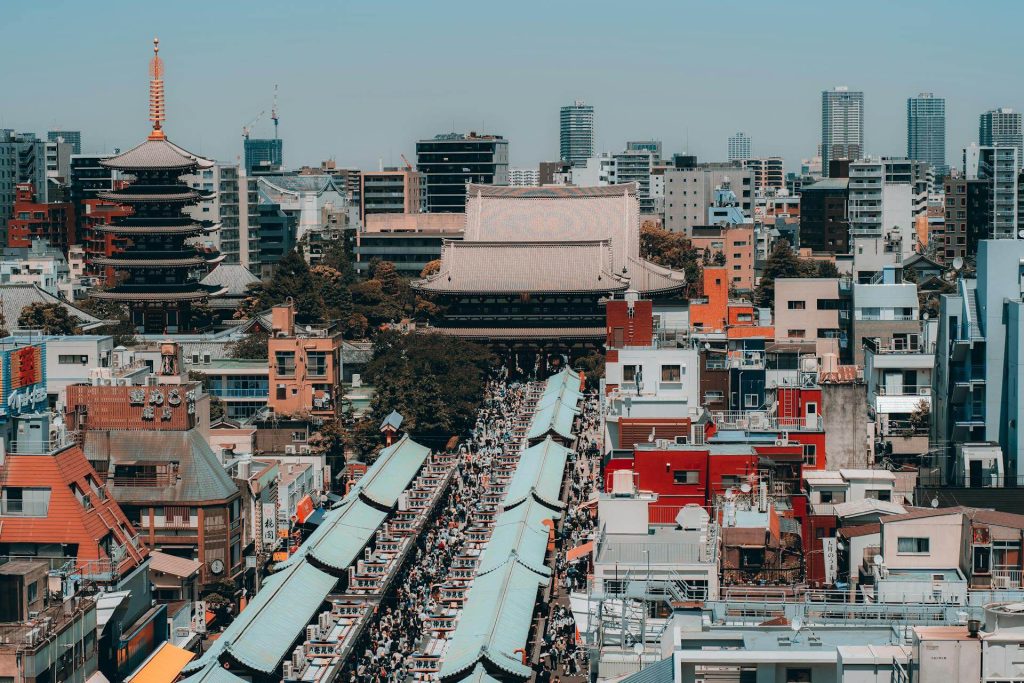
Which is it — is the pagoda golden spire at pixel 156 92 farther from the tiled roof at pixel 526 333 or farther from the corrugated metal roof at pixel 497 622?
the corrugated metal roof at pixel 497 622

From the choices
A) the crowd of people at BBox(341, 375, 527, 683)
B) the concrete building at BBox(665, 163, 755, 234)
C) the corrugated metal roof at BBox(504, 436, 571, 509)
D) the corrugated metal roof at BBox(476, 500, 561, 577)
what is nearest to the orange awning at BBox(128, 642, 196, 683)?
the crowd of people at BBox(341, 375, 527, 683)

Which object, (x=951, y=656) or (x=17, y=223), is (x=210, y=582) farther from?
(x=17, y=223)

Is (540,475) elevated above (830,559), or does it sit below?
below

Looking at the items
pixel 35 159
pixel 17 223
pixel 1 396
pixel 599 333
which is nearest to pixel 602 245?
pixel 599 333

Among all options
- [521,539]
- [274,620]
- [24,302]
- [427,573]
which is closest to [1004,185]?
[24,302]

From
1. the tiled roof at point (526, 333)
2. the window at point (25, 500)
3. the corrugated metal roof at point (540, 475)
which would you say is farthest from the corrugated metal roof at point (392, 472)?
the tiled roof at point (526, 333)

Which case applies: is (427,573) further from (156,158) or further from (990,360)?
(156,158)

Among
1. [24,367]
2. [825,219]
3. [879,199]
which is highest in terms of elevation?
[879,199]
